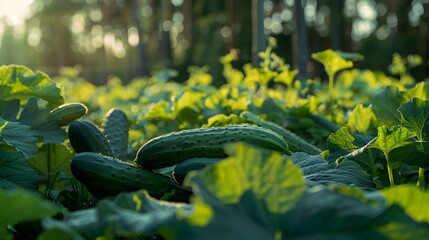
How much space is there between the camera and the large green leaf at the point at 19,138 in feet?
4.77

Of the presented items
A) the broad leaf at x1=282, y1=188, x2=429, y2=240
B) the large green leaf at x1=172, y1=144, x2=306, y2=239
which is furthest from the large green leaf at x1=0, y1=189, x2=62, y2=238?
the broad leaf at x1=282, y1=188, x2=429, y2=240

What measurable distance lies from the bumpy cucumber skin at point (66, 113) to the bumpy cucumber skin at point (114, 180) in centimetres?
32

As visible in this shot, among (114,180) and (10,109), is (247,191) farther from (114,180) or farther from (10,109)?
(10,109)

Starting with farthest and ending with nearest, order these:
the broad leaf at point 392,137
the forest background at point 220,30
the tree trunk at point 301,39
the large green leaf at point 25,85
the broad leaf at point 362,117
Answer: the forest background at point 220,30 → the tree trunk at point 301,39 → the broad leaf at point 362,117 → the large green leaf at point 25,85 → the broad leaf at point 392,137

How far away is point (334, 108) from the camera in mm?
3107

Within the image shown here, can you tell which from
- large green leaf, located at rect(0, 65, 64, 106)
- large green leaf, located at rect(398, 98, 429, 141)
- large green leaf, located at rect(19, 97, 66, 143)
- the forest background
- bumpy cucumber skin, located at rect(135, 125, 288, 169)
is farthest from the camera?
the forest background

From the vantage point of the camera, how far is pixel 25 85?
1.84 metres

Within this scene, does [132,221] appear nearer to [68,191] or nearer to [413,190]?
[413,190]

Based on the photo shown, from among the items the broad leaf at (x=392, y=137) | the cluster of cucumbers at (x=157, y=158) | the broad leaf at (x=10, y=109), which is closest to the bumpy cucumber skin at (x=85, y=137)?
the cluster of cucumbers at (x=157, y=158)

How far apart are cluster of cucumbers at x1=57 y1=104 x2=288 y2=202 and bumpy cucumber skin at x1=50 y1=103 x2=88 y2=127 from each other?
31mm

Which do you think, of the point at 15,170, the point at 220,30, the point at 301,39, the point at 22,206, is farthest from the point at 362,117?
the point at 220,30

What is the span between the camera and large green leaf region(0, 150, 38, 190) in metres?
1.41

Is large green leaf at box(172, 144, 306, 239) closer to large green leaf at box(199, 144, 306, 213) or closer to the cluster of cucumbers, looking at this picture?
large green leaf at box(199, 144, 306, 213)

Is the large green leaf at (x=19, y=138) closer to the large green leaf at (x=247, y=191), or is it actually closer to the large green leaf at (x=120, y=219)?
the large green leaf at (x=120, y=219)
